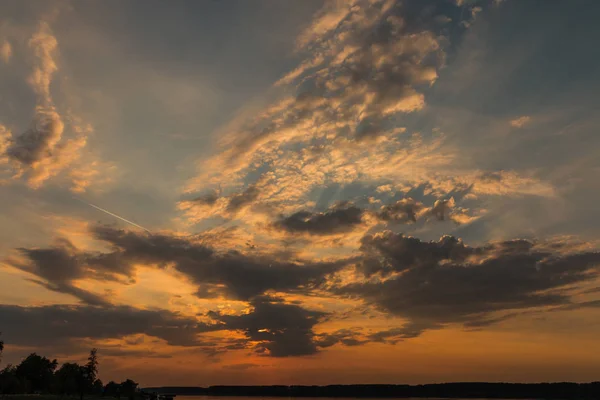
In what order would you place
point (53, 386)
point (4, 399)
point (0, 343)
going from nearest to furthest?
point (4, 399) → point (0, 343) → point (53, 386)

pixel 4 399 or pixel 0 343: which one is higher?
pixel 0 343

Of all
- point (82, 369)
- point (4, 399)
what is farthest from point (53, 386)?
point (4, 399)

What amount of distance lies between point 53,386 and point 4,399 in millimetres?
97682

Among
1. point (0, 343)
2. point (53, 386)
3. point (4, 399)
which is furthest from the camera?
point (53, 386)

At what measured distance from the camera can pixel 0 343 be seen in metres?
166

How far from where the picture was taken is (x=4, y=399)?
110312mm

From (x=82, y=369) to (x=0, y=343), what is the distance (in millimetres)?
30831

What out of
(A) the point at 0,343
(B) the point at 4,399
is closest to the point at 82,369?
(A) the point at 0,343

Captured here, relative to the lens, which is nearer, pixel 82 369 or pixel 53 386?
pixel 82 369

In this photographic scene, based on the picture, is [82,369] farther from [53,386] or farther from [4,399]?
[4,399]

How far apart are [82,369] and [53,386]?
40.9m

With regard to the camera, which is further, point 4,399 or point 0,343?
point 0,343

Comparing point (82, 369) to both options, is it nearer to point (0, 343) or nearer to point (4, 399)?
point (0, 343)

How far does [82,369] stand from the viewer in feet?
554
